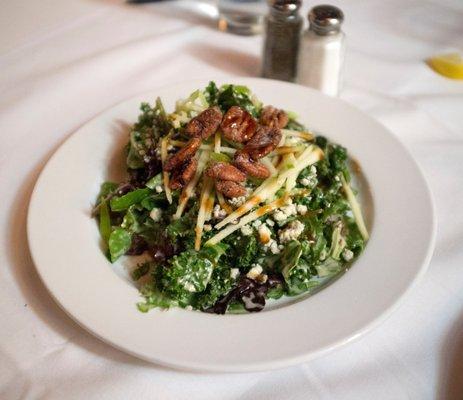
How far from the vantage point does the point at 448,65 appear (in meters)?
2.69

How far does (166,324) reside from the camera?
1427mm

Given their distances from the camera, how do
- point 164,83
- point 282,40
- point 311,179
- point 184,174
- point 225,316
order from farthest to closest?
1. point 164,83
2. point 282,40
3. point 311,179
4. point 184,174
5. point 225,316

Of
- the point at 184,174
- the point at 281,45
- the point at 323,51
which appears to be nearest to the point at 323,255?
the point at 184,174

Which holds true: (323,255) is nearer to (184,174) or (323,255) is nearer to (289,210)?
(289,210)

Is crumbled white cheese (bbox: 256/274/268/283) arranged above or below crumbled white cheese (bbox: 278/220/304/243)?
below

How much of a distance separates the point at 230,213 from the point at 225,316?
1.25 ft

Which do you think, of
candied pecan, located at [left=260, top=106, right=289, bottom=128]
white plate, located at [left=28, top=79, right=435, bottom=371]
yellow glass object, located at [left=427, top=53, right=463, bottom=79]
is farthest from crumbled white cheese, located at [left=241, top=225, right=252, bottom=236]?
yellow glass object, located at [left=427, top=53, right=463, bottom=79]

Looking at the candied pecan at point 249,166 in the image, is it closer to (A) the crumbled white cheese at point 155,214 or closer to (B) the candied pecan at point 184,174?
(B) the candied pecan at point 184,174

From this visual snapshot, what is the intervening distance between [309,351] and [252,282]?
1.21 ft

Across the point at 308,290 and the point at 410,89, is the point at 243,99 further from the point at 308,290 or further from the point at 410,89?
the point at 410,89

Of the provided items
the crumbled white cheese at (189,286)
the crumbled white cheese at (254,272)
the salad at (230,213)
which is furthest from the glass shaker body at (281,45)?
the crumbled white cheese at (189,286)

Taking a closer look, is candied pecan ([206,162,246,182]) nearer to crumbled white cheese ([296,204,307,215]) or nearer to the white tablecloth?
crumbled white cheese ([296,204,307,215])

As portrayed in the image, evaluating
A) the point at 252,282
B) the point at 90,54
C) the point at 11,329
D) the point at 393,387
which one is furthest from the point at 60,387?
the point at 90,54

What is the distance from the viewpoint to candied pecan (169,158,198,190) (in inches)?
68.9
